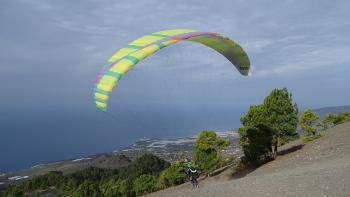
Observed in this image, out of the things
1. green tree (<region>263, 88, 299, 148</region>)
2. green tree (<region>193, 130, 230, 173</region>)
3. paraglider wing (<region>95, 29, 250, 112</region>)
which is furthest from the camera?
green tree (<region>193, 130, 230, 173</region>)

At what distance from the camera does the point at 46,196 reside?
10450 cm

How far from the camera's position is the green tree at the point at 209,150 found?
4556 centimetres

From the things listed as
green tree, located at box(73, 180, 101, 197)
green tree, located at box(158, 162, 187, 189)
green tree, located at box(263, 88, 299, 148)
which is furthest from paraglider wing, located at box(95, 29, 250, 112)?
green tree, located at box(73, 180, 101, 197)

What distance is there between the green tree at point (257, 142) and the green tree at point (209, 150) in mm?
6535

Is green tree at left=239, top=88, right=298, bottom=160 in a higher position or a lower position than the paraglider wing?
lower

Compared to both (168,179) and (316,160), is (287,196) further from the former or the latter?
(168,179)

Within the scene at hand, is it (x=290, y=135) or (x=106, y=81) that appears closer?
(x=106, y=81)

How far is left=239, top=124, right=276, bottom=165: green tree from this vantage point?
3666cm

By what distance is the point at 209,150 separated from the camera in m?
46.1

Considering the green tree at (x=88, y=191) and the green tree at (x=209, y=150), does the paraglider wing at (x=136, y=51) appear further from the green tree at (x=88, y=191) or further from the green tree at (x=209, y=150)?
the green tree at (x=88, y=191)

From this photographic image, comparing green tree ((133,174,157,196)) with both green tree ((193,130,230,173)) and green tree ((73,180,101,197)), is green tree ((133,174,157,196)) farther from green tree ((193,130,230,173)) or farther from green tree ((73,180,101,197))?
green tree ((193,130,230,173))

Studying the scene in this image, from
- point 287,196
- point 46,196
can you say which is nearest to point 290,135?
point 287,196

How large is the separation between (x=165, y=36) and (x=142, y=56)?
89.3 inches

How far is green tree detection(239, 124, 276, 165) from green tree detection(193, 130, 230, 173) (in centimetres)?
653
